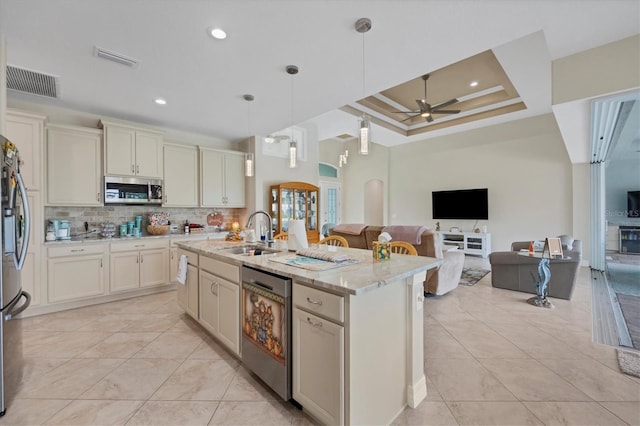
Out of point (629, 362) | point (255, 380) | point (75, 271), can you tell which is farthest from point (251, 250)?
point (629, 362)

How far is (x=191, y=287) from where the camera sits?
2.88 m

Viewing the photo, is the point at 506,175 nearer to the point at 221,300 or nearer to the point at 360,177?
the point at 360,177

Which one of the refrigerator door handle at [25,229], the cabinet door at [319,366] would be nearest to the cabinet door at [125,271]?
the refrigerator door handle at [25,229]

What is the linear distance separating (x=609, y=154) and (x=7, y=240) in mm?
8135

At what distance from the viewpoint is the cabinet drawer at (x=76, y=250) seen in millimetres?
3324

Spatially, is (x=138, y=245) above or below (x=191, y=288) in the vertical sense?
above

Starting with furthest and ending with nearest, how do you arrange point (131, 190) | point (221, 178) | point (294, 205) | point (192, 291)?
point (294, 205)
point (221, 178)
point (131, 190)
point (192, 291)

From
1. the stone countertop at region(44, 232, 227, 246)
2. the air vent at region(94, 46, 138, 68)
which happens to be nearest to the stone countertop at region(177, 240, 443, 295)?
the air vent at region(94, 46, 138, 68)

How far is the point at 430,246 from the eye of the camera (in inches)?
141

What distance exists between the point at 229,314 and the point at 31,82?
3.46 meters

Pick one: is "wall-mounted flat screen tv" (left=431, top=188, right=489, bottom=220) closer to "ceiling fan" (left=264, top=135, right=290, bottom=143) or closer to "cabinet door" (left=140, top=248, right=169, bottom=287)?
"ceiling fan" (left=264, top=135, right=290, bottom=143)

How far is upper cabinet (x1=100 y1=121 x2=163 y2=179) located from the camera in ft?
12.6

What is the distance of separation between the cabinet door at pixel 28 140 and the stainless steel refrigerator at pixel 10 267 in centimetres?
159

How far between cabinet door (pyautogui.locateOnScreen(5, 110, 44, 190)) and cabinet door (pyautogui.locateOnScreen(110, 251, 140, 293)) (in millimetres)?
1232
